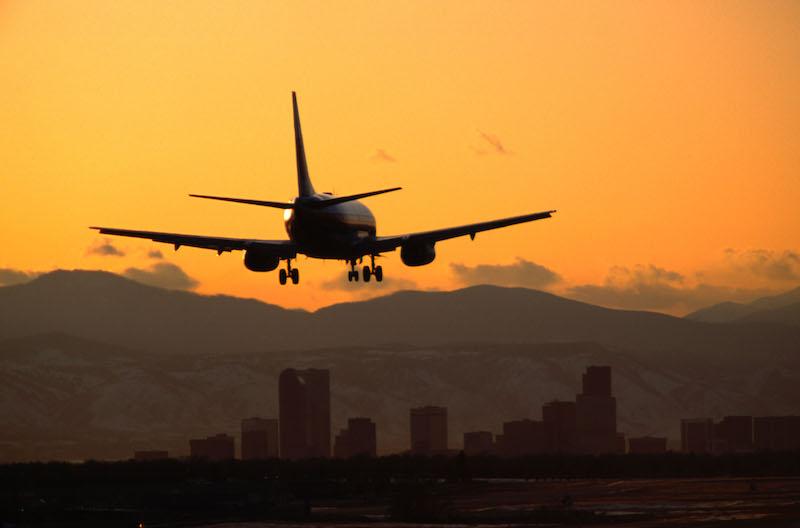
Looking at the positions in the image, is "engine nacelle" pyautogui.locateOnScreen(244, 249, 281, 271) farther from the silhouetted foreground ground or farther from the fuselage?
the silhouetted foreground ground

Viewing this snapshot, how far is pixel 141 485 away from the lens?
174 meters

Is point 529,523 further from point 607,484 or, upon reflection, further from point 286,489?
point 607,484

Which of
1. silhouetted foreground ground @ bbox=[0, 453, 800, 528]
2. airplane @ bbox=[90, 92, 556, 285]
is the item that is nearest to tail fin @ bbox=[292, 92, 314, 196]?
airplane @ bbox=[90, 92, 556, 285]

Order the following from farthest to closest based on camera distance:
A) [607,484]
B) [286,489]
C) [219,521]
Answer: [607,484] < [286,489] < [219,521]

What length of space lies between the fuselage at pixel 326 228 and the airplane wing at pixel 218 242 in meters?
1.86

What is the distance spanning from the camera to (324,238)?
4840 inches

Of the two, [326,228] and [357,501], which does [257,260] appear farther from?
[357,501]

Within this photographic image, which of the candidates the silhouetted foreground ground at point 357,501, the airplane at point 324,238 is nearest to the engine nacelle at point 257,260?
the airplane at point 324,238

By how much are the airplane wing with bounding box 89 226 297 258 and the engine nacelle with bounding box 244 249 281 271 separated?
411mm

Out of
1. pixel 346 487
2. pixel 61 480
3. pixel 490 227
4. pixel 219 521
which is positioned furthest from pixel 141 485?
pixel 490 227

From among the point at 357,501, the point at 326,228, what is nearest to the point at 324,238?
the point at 326,228

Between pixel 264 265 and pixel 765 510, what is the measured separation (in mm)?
47254

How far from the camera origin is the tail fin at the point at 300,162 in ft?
425

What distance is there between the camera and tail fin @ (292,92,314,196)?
425 feet
